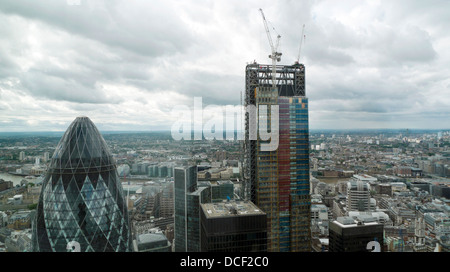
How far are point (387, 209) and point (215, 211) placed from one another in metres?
10.7

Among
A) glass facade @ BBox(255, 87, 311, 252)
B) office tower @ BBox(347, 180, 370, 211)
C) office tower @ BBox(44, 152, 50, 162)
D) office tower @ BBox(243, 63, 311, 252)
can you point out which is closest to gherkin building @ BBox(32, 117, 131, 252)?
office tower @ BBox(44, 152, 50, 162)

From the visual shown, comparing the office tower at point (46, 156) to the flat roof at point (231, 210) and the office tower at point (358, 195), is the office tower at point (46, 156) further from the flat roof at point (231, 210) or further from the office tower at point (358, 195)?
the office tower at point (358, 195)

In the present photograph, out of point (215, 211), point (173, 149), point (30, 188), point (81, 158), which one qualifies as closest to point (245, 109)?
point (173, 149)

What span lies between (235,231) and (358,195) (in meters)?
11.0

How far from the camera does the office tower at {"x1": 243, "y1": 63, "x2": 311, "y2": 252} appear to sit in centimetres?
790

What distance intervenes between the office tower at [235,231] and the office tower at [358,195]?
9643 millimetres

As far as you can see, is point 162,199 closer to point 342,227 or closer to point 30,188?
point 30,188

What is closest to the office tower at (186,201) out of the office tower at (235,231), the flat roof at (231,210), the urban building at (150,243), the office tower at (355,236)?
the urban building at (150,243)

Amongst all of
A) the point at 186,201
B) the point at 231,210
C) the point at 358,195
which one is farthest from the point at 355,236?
the point at 358,195

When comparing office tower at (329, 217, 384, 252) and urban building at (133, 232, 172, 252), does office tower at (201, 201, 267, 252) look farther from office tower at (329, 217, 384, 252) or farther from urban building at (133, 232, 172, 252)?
office tower at (329, 217, 384, 252)

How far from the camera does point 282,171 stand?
8031 millimetres

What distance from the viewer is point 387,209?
11.3 m

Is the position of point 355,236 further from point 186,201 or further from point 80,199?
point 80,199
